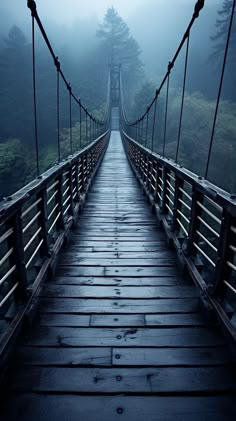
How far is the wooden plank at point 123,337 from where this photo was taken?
181 centimetres

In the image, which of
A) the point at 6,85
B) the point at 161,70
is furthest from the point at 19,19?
the point at 6,85

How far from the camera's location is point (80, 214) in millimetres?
4852

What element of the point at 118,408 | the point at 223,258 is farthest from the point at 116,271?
the point at 118,408

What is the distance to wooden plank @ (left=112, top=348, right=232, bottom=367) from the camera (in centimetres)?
165

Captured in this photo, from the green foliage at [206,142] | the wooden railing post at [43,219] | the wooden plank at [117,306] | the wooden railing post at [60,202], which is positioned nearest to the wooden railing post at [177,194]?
the wooden plank at [117,306]

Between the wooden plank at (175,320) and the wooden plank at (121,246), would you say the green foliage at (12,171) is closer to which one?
the wooden plank at (121,246)

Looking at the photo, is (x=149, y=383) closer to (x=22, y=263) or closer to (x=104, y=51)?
(x=22, y=263)

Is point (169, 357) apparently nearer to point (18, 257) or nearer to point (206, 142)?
point (18, 257)

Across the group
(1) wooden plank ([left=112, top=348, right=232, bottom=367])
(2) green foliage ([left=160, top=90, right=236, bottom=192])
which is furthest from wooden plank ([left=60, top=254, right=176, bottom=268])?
(2) green foliage ([left=160, top=90, right=236, bottom=192])

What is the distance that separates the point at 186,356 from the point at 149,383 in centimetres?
33

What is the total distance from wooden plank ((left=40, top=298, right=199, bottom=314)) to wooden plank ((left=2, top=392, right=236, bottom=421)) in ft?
2.44

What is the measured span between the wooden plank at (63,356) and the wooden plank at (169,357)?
8 cm

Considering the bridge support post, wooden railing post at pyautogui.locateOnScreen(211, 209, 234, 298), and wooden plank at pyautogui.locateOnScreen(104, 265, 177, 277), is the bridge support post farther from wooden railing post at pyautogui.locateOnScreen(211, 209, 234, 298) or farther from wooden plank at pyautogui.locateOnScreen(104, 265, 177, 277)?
wooden railing post at pyautogui.locateOnScreen(211, 209, 234, 298)

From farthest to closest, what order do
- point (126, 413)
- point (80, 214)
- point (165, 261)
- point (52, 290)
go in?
point (80, 214) → point (165, 261) → point (52, 290) → point (126, 413)
